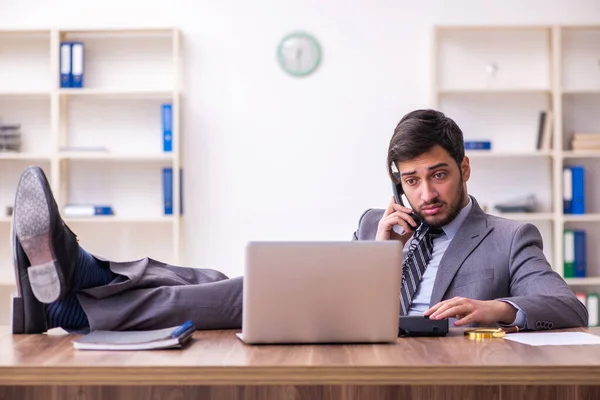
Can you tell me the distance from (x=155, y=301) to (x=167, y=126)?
279 cm

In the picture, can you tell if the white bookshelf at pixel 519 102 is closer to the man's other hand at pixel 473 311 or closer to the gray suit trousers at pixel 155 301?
the man's other hand at pixel 473 311

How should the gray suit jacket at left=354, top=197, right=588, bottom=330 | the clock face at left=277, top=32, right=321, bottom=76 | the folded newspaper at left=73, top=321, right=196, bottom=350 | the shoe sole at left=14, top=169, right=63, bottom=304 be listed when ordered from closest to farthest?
the folded newspaper at left=73, top=321, right=196, bottom=350 → the shoe sole at left=14, top=169, right=63, bottom=304 → the gray suit jacket at left=354, top=197, right=588, bottom=330 → the clock face at left=277, top=32, right=321, bottom=76

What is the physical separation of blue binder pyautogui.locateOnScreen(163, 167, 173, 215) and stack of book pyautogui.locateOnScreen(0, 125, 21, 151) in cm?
86

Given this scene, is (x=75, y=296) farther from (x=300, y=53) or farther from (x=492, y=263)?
(x=300, y=53)

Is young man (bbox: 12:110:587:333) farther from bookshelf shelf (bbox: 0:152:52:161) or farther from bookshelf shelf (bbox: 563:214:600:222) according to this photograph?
bookshelf shelf (bbox: 0:152:52:161)

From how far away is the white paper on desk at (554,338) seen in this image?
5.43 feet

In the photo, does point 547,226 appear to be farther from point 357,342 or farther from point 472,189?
point 357,342

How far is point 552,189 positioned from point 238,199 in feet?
5.72

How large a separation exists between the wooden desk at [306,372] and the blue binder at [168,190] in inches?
112

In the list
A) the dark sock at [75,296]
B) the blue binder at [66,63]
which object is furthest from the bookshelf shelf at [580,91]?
the dark sock at [75,296]

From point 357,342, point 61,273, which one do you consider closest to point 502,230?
point 357,342

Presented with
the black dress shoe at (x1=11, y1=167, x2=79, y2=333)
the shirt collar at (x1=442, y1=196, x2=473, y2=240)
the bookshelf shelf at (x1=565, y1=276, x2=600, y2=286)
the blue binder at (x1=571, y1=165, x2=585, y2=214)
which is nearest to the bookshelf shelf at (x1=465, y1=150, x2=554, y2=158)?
the blue binder at (x1=571, y1=165, x2=585, y2=214)

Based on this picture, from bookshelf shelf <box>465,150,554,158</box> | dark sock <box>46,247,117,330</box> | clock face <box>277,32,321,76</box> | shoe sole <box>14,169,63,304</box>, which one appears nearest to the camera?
shoe sole <box>14,169,63,304</box>

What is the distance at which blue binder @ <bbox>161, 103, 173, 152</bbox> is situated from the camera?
14.6 feet
